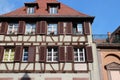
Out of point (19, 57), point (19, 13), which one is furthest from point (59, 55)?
point (19, 13)

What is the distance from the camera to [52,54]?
19.7m

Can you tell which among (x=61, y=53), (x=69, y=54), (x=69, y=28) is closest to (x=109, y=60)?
(x=69, y=54)

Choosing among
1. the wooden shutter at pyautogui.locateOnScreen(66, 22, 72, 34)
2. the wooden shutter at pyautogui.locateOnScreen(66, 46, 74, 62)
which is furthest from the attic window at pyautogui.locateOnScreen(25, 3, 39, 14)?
the wooden shutter at pyautogui.locateOnScreen(66, 46, 74, 62)

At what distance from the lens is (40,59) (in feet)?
62.4

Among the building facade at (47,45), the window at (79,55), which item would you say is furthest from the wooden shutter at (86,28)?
Answer: the window at (79,55)

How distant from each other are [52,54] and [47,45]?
34.9 inches

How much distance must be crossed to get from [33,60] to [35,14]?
195 inches

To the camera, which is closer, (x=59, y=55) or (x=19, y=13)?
(x=59, y=55)

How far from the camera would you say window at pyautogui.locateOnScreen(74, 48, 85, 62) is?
19.4 m

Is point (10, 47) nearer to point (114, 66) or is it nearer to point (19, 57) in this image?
point (19, 57)

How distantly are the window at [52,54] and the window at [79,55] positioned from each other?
164 centimetres

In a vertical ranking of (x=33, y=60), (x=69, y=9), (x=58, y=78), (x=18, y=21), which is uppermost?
(x=69, y=9)

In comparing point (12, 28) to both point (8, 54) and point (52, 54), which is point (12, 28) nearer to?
point (8, 54)

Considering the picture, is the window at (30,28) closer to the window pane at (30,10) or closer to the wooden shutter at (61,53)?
the window pane at (30,10)
